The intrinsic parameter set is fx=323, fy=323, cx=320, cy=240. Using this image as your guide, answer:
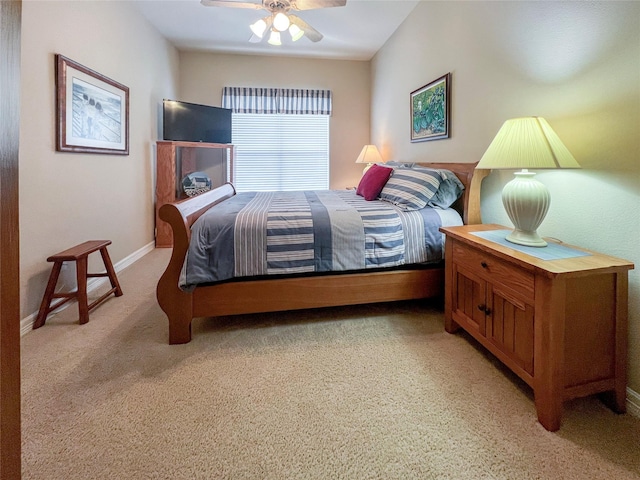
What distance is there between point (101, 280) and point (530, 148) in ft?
10.6

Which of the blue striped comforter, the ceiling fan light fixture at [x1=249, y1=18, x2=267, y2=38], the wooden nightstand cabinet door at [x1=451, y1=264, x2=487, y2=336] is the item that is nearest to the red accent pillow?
the blue striped comforter

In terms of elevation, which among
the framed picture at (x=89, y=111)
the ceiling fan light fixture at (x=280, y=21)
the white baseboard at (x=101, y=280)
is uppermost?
the ceiling fan light fixture at (x=280, y=21)

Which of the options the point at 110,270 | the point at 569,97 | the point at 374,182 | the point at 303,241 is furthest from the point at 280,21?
the point at 110,270

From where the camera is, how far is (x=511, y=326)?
1.42 m

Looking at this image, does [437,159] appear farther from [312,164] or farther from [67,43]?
[67,43]

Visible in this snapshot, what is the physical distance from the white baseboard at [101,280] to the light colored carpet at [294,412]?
13 cm

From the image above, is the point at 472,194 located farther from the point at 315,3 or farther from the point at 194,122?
the point at 194,122

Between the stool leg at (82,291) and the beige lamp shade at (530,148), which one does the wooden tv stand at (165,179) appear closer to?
the stool leg at (82,291)

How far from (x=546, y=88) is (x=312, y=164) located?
12.1ft

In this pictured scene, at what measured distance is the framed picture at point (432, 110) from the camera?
9.11 feet

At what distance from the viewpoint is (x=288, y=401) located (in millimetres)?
1374

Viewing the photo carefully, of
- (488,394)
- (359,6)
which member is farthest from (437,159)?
(488,394)

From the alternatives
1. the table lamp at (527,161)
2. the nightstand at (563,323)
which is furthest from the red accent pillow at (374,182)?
the nightstand at (563,323)

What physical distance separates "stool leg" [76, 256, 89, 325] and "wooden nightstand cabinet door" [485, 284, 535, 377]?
2375 millimetres
